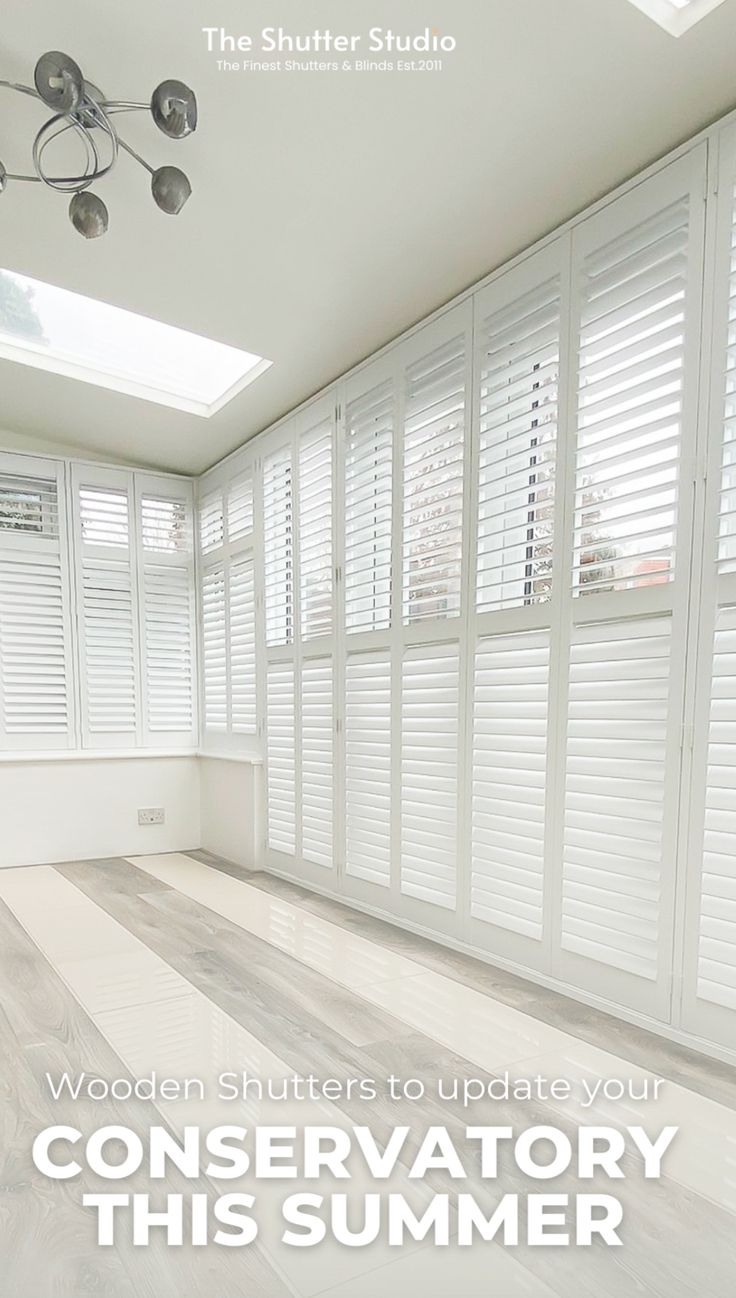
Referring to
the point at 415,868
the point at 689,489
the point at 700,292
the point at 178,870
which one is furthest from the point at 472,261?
the point at 178,870

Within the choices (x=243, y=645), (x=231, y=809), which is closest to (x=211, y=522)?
(x=243, y=645)

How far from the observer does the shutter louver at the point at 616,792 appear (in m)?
2.06

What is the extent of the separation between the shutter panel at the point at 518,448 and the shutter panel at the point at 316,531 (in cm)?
110

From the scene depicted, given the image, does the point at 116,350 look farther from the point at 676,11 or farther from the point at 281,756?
the point at 676,11

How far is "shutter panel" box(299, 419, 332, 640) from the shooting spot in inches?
142

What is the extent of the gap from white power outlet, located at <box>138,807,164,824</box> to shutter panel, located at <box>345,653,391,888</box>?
71.0 inches

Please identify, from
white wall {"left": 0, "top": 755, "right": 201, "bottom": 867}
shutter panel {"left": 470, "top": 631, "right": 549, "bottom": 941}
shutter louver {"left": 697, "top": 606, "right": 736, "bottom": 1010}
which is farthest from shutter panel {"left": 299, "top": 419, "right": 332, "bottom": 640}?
shutter louver {"left": 697, "top": 606, "right": 736, "bottom": 1010}

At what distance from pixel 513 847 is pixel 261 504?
254cm

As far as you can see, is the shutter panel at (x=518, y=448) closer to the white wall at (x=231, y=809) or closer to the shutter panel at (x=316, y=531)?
the shutter panel at (x=316, y=531)

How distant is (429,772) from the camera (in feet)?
9.59

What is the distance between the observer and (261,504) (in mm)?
4211

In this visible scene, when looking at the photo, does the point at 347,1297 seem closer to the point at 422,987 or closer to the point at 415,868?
the point at 422,987

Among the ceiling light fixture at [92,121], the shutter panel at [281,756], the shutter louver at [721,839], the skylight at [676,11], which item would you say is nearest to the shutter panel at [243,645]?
the shutter panel at [281,756]

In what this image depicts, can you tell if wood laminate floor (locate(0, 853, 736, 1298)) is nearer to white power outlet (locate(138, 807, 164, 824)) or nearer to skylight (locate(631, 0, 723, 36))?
white power outlet (locate(138, 807, 164, 824))
